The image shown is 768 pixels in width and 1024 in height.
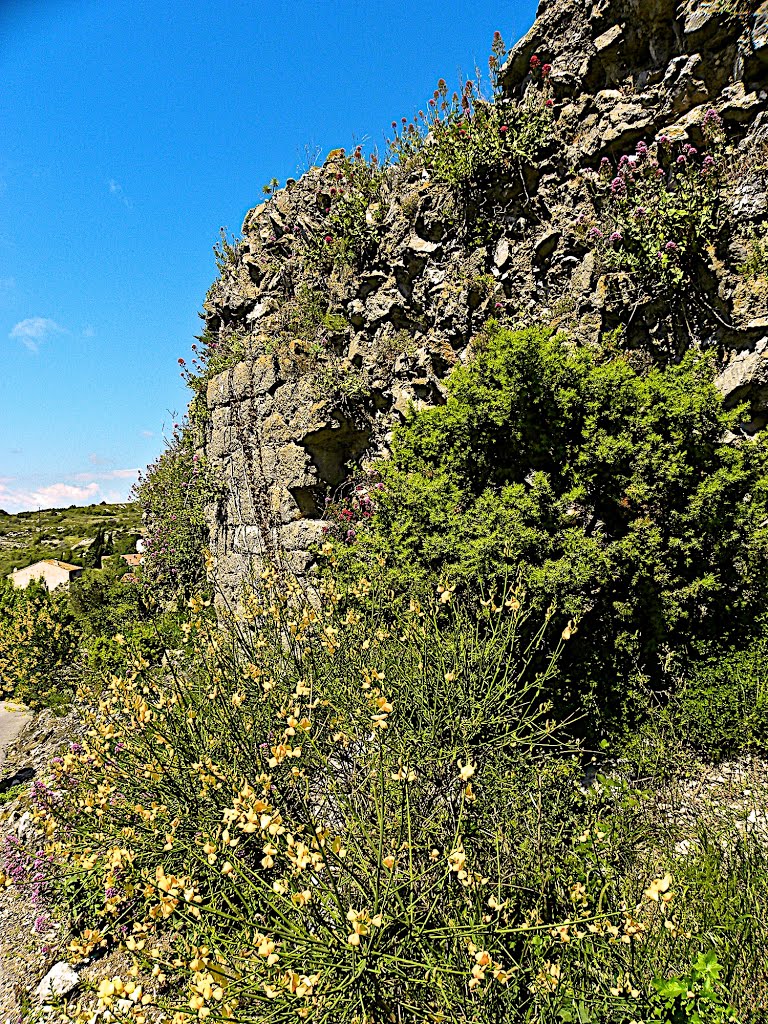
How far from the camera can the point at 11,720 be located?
7.93m

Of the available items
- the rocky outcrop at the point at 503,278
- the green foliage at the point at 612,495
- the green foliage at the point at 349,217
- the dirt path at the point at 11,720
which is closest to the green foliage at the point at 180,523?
the rocky outcrop at the point at 503,278

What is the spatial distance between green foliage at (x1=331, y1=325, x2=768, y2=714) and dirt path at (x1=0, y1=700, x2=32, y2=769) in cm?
609

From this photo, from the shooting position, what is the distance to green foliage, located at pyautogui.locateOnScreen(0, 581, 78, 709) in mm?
7527

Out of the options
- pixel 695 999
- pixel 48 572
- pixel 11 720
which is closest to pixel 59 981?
pixel 695 999

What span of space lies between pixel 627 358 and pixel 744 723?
11.5ft

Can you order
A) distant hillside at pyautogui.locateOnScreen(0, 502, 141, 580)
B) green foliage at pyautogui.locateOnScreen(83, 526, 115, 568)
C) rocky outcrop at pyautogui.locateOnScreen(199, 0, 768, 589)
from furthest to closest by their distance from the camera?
distant hillside at pyautogui.locateOnScreen(0, 502, 141, 580), green foliage at pyautogui.locateOnScreen(83, 526, 115, 568), rocky outcrop at pyautogui.locateOnScreen(199, 0, 768, 589)

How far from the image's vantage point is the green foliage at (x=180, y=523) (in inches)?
352

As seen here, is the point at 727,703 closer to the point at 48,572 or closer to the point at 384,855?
the point at 384,855

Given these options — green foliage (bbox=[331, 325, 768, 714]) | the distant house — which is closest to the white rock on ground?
green foliage (bbox=[331, 325, 768, 714])

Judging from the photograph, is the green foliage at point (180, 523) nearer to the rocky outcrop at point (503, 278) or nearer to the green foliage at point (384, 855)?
the rocky outcrop at point (503, 278)

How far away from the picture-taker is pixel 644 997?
87.1 inches

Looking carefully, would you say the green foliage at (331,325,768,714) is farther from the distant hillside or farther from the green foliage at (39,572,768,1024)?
the distant hillside

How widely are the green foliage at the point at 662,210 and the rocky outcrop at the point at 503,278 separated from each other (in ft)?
0.40

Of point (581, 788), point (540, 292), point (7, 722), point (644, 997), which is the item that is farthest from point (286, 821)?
point (7, 722)
